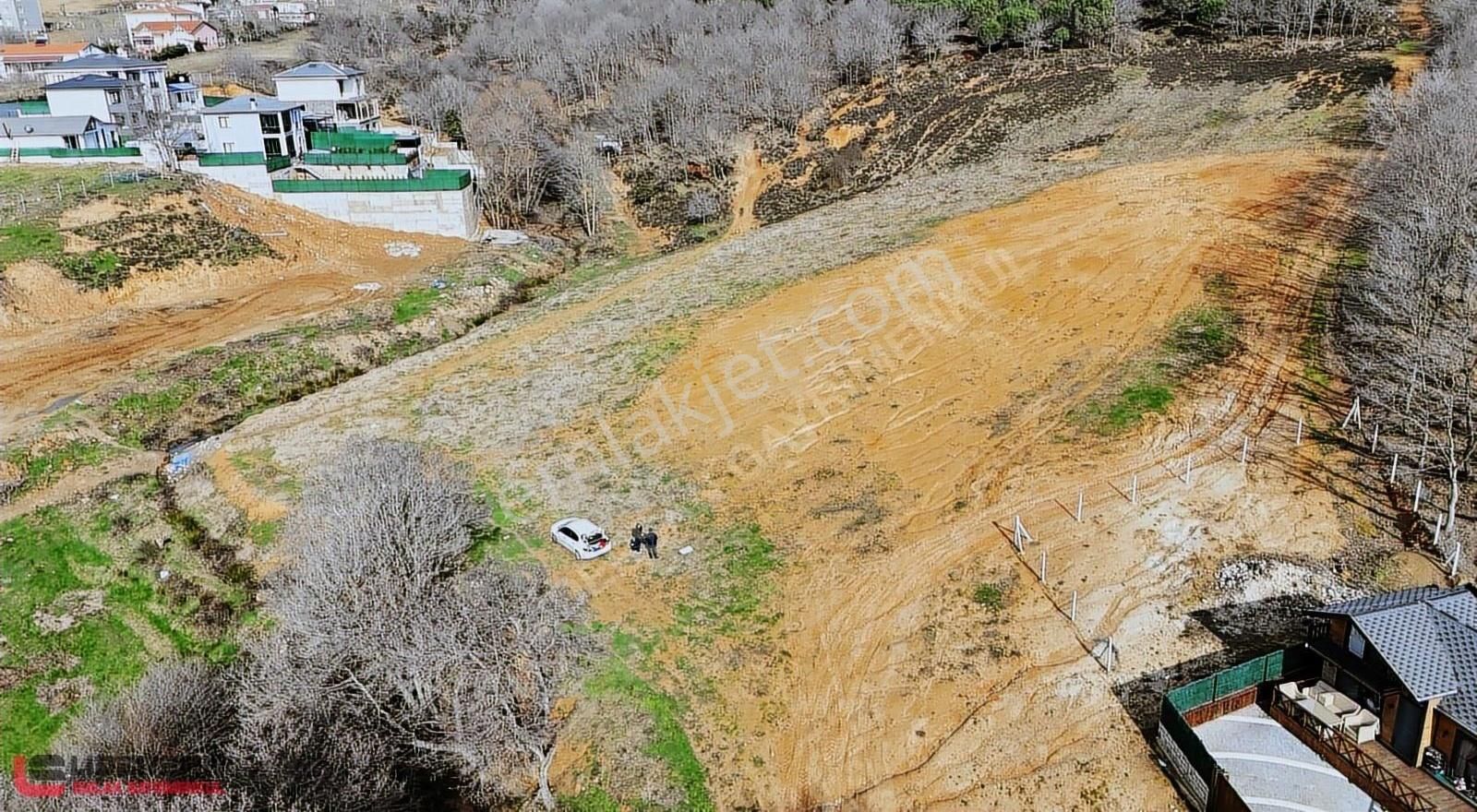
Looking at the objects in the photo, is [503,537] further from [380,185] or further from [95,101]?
[95,101]

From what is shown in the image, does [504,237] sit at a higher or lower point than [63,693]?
higher

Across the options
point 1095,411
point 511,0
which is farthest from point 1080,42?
point 511,0

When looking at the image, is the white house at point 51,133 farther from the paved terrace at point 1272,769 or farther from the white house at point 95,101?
the paved terrace at point 1272,769

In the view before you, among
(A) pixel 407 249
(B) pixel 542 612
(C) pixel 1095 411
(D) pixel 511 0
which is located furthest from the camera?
(D) pixel 511 0

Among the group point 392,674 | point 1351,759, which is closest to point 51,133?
point 392,674

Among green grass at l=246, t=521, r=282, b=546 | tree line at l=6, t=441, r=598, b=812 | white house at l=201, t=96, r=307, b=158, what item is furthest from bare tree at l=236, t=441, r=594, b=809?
white house at l=201, t=96, r=307, b=158

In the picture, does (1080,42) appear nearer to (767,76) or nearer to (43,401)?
(767,76)
